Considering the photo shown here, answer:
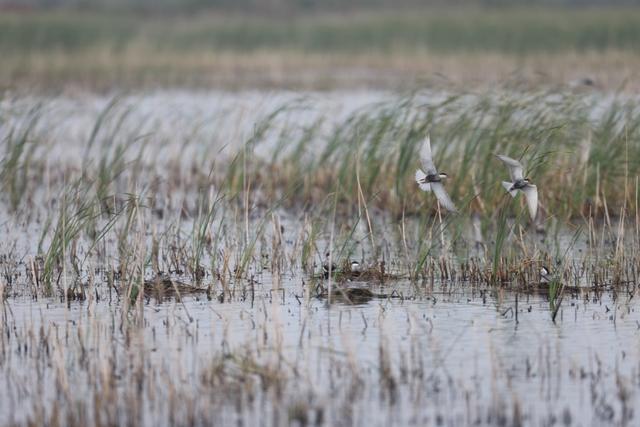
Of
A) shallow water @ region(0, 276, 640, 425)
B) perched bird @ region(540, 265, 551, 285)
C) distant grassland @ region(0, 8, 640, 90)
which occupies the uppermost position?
distant grassland @ region(0, 8, 640, 90)

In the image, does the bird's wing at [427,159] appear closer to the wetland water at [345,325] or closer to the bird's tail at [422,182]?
the bird's tail at [422,182]

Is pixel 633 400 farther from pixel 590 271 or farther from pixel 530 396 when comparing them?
pixel 590 271

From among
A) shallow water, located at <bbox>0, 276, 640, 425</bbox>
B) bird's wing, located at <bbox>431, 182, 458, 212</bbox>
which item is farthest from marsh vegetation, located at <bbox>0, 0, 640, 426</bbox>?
bird's wing, located at <bbox>431, 182, 458, 212</bbox>

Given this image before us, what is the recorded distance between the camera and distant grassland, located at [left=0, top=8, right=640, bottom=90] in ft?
98.9

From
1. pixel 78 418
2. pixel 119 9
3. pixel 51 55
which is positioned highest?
pixel 119 9

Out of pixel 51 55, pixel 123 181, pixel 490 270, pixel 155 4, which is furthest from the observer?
pixel 155 4

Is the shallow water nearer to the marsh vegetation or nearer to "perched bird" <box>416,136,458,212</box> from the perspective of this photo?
the marsh vegetation

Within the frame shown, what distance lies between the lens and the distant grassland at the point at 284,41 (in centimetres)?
3014

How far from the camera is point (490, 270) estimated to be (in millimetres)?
8680

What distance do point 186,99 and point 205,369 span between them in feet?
63.8

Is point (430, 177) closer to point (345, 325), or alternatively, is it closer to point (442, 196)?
point (442, 196)

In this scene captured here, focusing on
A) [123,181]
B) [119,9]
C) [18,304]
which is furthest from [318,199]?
[119,9]

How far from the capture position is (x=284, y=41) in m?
35.1

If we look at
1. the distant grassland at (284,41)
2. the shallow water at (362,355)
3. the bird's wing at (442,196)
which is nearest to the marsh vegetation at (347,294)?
the shallow water at (362,355)
